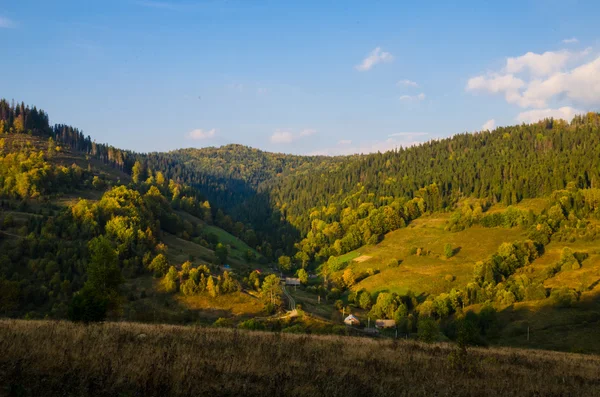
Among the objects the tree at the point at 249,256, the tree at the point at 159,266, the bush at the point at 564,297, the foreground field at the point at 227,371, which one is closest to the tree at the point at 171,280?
the tree at the point at 159,266

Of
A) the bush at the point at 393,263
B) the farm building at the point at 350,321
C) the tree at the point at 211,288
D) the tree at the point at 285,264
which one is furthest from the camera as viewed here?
the tree at the point at 285,264

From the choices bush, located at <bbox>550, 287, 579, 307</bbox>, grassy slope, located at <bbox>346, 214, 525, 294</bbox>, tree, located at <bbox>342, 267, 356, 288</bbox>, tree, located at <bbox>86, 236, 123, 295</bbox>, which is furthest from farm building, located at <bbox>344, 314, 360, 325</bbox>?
tree, located at <bbox>86, 236, 123, 295</bbox>

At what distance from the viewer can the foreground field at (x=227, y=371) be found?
887 cm

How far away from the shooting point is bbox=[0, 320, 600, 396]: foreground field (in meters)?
8.87

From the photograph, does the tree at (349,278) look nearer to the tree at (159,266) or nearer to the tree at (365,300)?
the tree at (365,300)

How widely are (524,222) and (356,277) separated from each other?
7895cm

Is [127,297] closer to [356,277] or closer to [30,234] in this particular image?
[30,234]

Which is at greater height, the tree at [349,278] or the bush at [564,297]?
the bush at [564,297]

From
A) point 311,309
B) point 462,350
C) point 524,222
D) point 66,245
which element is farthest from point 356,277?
point 462,350

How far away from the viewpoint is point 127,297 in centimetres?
10044

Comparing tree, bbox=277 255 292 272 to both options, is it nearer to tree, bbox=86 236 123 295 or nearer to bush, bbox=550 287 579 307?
bush, bbox=550 287 579 307

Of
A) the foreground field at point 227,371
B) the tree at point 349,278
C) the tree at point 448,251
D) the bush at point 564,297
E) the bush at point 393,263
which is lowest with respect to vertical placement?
the tree at point 349,278

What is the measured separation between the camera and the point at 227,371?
1080 cm

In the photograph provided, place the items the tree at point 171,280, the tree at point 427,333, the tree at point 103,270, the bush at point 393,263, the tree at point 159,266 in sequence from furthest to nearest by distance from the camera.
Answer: the bush at point 393,263 < the tree at point 159,266 < the tree at point 171,280 < the tree at point 427,333 < the tree at point 103,270
